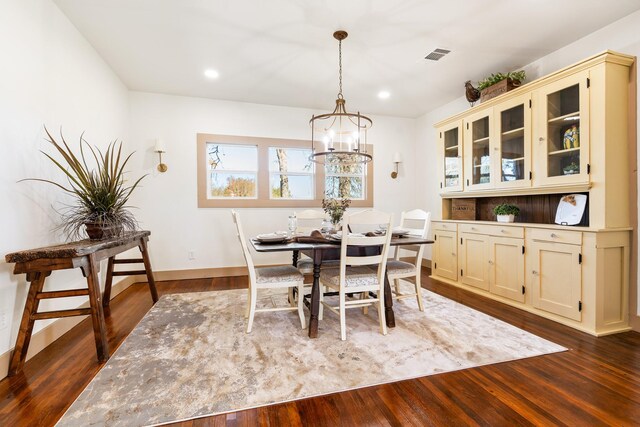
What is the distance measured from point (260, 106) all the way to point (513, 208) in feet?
12.6

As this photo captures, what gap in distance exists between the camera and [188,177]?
14.7 feet

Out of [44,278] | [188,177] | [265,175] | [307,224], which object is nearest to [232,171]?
[265,175]

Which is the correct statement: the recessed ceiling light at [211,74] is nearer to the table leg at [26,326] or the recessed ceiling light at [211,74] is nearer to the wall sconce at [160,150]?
the wall sconce at [160,150]

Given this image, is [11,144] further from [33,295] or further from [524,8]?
[524,8]

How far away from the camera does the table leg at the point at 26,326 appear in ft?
6.15

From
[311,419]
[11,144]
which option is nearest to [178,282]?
[11,144]

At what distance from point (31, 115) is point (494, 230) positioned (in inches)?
171

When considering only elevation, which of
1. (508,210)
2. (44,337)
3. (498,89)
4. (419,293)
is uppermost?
(498,89)

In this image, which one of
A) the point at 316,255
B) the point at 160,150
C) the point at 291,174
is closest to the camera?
the point at 316,255

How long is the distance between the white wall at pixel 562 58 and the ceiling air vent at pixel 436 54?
112 cm

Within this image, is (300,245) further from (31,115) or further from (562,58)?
(562,58)

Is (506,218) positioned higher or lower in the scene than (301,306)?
higher

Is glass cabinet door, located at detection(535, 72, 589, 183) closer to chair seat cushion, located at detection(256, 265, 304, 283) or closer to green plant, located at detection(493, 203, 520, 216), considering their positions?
green plant, located at detection(493, 203, 520, 216)

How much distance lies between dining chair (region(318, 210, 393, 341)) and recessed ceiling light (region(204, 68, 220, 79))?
267 cm
